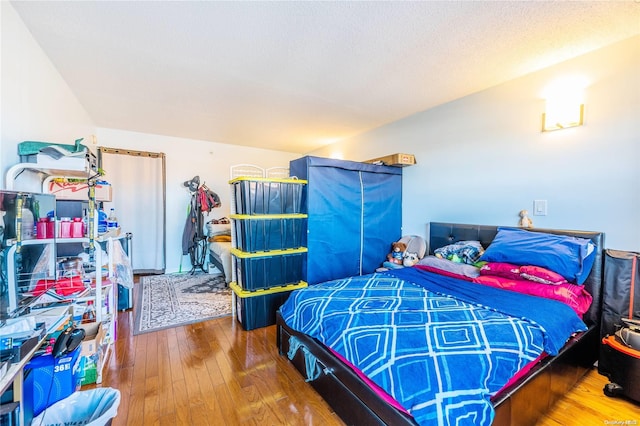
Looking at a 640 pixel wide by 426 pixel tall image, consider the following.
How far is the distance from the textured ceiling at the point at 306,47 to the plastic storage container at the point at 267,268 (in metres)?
1.72

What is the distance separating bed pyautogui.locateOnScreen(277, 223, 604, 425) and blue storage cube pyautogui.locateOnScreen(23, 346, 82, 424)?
130cm

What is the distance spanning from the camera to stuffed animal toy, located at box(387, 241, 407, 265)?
3326 mm

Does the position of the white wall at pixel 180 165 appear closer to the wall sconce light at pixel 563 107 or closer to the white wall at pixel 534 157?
the white wall at pixel 534 157

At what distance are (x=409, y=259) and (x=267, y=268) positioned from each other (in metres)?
1.68

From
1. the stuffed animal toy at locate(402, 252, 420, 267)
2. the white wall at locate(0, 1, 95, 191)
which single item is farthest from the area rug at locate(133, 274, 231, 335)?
the stuffed animal toy at locate(402, 252, 420, 267)

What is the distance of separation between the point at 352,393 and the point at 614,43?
3063mm

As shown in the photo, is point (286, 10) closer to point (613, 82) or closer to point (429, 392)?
point (429, 392)

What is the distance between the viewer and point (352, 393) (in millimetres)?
1424

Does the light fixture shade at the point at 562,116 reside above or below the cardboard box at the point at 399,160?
above

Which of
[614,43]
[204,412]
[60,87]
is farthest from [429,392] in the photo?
[60,87]

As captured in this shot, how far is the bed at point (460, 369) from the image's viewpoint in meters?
Answer: 1.15

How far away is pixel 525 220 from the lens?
243 centimetres

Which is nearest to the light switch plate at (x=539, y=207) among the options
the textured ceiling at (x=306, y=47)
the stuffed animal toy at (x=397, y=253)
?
the textured ceiling at (x=306, y=47)

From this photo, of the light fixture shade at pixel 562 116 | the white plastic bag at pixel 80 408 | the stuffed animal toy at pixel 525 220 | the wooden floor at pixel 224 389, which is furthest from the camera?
the stuffed animal toy at pixel 525 220
